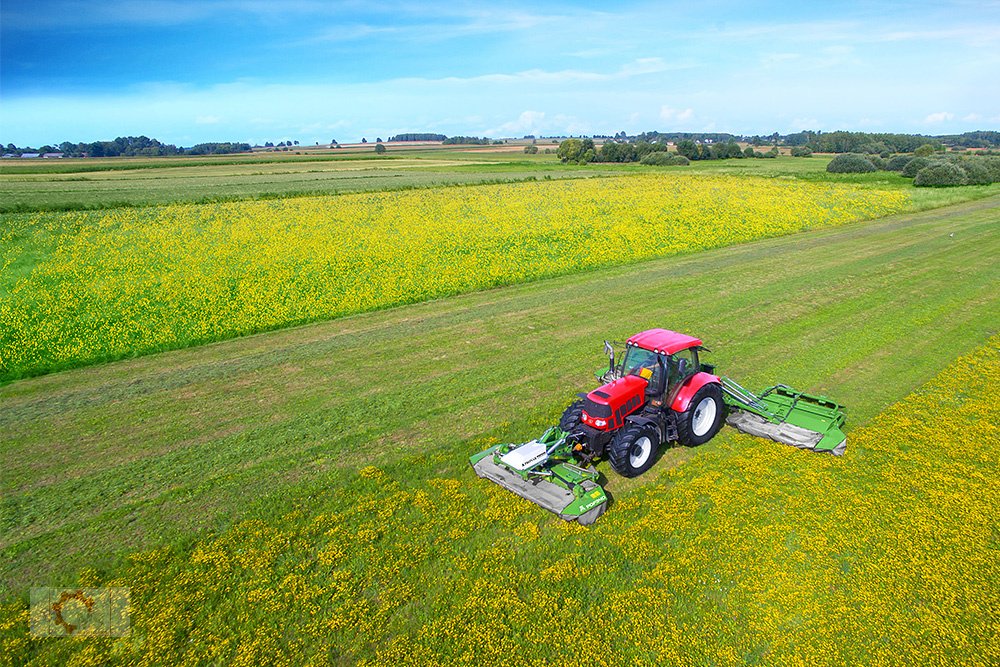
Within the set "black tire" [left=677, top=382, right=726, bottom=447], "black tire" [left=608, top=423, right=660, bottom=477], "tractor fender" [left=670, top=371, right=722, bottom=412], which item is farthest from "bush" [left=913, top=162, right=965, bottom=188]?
"black tire" [left=608, top=423, right=660, bottom=477]

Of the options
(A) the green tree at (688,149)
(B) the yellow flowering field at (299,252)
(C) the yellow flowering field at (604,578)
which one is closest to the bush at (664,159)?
(A) the green tree at (688,149)

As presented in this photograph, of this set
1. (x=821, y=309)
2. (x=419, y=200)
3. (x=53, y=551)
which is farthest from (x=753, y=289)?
(x=419, y=200)

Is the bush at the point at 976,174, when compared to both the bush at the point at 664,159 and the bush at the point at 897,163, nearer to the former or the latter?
the bush at the point at 897,163

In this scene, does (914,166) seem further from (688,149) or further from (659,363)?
(659,363)

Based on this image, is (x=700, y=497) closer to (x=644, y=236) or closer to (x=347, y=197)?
(x=644, y=236)

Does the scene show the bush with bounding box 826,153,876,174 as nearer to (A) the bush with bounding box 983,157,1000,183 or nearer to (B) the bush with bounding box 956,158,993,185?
(A) the bush with bounding box 983,157,1000,183
